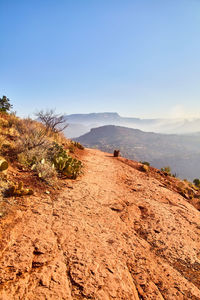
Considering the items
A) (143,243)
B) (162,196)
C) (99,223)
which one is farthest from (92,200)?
(162,196)

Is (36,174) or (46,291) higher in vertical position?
(36,174)

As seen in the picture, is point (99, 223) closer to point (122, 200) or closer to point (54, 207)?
point (54, 207)

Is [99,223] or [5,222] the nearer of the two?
[5,222]

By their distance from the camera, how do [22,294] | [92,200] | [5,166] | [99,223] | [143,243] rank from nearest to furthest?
[22,294]
[143,243]
[99,223]
[5,166]
[92,200]

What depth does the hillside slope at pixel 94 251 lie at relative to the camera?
246 centimetres

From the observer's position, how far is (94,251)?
10.7 ft

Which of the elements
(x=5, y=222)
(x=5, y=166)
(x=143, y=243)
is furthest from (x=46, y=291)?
(x=5, y=166)

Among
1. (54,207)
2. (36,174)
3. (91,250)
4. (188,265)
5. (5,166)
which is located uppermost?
(5,166)

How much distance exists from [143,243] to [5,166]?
14.1ft

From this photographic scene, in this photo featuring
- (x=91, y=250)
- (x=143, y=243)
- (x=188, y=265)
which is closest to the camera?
(x=91, y=250)

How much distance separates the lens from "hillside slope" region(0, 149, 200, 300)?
246cm

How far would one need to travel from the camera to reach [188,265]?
A: 143 inches

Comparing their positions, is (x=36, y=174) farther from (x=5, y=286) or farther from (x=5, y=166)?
(x=5, y=286)

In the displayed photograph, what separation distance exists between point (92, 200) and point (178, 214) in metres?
3.31
